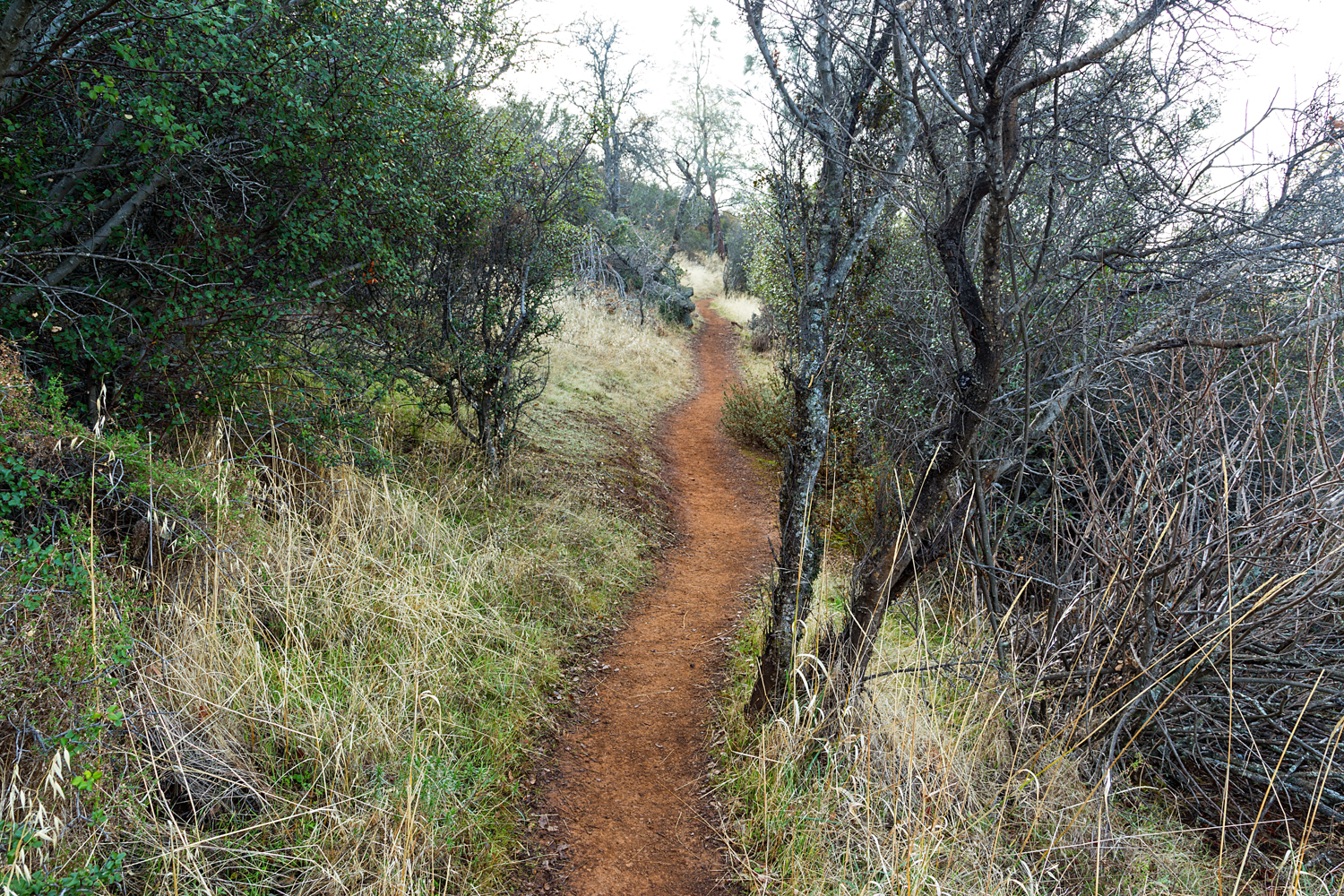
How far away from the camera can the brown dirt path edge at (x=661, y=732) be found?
3.28 m

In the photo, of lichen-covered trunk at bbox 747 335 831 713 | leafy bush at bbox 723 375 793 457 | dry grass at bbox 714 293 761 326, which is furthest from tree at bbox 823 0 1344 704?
dry grass at bbox 714 293 761 326

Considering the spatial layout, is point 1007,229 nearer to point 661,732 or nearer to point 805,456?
point 805,456

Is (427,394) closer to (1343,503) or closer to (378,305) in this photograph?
(378,305)

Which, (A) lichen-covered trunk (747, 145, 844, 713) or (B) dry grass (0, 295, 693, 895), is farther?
(A) lichen-covered trunk (747, 145, 844, 713)

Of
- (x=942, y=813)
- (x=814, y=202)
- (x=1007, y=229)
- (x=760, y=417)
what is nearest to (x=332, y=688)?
(x=942, y=813)

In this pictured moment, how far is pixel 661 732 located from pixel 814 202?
11.3ft

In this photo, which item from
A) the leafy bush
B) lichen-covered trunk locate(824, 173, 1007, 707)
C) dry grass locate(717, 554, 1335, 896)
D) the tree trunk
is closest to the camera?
dry grass locate(717, 554, 1335, 896)

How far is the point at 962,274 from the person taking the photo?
119 inches

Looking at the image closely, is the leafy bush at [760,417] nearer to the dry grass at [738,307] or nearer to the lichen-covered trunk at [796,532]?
the lichen-covered trunk at [796,532]

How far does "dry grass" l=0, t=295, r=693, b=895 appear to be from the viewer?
2537 mm

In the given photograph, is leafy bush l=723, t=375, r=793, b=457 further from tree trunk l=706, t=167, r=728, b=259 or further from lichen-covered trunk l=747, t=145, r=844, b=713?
tree trunk l=706, t=167, r=728, b=259

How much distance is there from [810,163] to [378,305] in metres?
3.58

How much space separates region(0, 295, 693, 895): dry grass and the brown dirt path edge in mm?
282

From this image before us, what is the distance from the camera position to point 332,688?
136 inches
